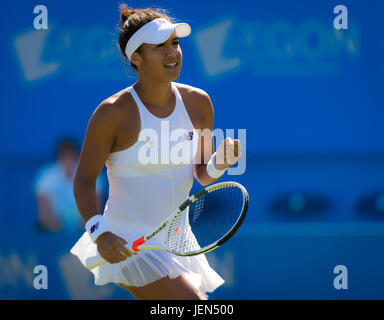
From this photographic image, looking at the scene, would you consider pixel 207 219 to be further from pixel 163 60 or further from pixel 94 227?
pixel 163 60

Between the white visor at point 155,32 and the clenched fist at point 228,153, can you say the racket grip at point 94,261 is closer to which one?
the clenched fist at point 228,153

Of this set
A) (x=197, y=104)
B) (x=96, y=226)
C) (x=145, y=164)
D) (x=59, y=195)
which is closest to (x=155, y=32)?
(x=197, y=104)

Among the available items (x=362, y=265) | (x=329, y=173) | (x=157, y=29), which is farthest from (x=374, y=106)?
(x=157, y=29)

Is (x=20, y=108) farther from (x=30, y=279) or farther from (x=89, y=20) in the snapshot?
(x=30, y=279)

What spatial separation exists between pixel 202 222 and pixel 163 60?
676 mm

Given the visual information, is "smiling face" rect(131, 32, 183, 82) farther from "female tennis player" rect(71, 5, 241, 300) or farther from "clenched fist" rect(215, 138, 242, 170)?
"clenched fist" rect(215, 138, 242, 170)

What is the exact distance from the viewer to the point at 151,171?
2.71m

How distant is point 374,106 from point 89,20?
1864 mm

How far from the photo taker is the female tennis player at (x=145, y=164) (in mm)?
2597

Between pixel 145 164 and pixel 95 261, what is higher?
pixel 145 164

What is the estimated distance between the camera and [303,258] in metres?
4.29

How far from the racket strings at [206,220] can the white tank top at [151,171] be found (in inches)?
3.6

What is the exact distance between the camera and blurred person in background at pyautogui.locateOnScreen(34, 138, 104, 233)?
4.25 meters

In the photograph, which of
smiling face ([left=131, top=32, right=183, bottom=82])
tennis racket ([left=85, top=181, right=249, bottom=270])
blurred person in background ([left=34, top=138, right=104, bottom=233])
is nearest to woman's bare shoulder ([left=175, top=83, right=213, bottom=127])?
smiling face ([left=131, top=32, right=183, bottom=82])
